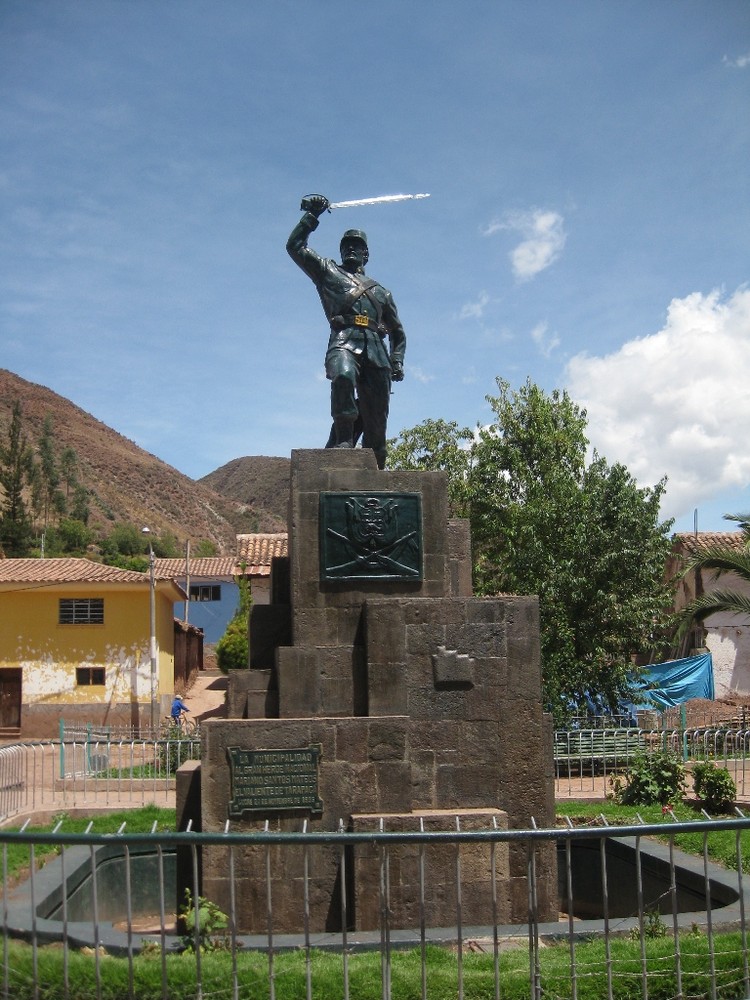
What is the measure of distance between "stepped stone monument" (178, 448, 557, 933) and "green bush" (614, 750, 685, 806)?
12.8ft

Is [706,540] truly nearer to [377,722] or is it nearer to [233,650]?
[233,650]

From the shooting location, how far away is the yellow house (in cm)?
2575

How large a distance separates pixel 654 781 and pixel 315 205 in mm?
7170

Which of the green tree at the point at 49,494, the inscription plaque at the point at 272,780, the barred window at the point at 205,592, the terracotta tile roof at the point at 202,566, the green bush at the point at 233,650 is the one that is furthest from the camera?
the green tree at the point at 49,494

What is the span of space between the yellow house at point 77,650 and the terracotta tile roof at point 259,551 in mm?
2743

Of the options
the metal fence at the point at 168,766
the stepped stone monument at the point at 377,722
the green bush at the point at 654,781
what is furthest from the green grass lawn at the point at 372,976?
the metal fence at the point at 168,766

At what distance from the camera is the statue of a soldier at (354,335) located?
830 centimetres

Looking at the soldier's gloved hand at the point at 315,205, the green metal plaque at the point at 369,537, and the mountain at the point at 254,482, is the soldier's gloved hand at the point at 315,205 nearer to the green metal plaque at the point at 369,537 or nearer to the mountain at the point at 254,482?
the green metal plaque at the point at 369,537

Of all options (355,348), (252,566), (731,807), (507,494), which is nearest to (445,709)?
(355,348)

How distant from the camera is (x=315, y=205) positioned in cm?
824

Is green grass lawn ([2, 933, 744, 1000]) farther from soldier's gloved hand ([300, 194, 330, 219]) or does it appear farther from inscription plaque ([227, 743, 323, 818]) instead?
soldier's gloved hand ([300, 194, 330, 219])

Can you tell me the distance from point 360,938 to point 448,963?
1037mm

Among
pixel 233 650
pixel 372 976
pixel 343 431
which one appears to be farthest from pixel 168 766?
pixel 233 650

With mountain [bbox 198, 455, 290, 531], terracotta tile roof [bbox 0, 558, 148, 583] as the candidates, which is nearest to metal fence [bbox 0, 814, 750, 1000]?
terracotta tile roof [bbox 0, 558, 148, 583]
